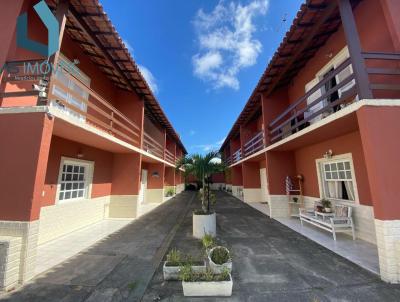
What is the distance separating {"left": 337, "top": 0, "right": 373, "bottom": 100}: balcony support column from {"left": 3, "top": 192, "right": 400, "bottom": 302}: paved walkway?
3.83 metres

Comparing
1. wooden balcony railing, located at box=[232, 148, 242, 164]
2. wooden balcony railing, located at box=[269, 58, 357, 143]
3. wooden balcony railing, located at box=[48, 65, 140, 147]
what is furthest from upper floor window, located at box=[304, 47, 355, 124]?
wooden balcony railing, located at box=[232, 148, 242, 164]

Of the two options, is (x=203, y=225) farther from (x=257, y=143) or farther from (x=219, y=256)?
(x=257, y=143)

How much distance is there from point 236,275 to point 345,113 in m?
4.49

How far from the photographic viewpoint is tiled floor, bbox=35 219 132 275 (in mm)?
4586

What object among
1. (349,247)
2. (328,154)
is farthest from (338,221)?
(328,154)

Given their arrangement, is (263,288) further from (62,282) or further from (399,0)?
(399,0)

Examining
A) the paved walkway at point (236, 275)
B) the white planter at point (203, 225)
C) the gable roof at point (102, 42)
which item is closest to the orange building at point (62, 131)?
the gable roof at point (102, 42)

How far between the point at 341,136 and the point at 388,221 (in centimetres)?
390

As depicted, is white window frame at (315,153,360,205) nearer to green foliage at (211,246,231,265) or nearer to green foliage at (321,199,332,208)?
green foliage at (321,199,332,208)

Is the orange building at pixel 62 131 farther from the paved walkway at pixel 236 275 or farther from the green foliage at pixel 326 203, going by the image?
the green foliage at pixel 326 203

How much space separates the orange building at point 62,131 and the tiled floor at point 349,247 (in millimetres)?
7319

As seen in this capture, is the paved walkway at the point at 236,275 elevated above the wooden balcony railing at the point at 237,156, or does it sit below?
below

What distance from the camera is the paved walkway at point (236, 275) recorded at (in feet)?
10.4

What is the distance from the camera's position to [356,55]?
14.0ft
